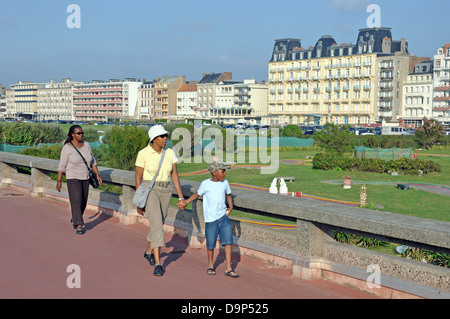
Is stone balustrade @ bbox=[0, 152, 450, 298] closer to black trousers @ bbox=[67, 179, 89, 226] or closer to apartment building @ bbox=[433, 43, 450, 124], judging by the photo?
black trousers @ bbox=[67, 179, 89, 226]

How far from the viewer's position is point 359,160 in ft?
117

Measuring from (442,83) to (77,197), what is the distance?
11359cm

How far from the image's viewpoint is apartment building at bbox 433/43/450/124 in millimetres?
112750

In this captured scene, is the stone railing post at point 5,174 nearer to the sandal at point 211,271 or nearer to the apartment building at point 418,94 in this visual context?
the sandal at point 211,271

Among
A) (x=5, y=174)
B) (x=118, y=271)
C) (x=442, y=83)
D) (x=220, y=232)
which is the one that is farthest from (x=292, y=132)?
(x=118, y=271)

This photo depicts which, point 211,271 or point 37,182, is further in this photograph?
point 37,182

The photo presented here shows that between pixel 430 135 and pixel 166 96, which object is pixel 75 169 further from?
pixel 166 96

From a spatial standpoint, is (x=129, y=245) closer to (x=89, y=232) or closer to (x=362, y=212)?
(x=89, y=232)

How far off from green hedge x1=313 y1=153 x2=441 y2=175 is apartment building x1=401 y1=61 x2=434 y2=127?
82635mm

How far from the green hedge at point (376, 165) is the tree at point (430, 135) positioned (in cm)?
2176

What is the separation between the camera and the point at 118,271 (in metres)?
7.74

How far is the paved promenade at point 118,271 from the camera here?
22.4 ft
